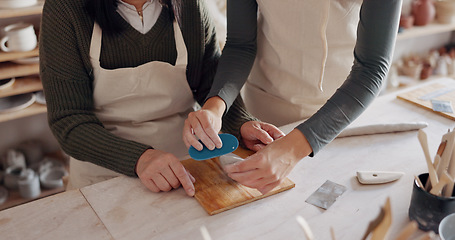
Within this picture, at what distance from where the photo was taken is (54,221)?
0.89m

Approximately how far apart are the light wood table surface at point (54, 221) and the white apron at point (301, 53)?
0.68 metres

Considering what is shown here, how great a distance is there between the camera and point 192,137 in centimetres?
103

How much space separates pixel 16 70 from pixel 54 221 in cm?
123

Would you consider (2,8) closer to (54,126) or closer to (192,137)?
(54,126)

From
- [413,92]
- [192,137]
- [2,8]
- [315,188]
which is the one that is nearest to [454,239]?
[315,188]

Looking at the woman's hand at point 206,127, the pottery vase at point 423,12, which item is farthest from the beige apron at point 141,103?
the pottery vase at point 423,12

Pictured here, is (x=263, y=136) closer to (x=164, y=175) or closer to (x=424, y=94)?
(x=164, y=175)

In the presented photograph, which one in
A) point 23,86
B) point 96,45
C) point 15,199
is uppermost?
point 96,45

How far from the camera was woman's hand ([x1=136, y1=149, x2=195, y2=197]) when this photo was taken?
977 millimetres

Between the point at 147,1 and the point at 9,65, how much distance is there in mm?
1015

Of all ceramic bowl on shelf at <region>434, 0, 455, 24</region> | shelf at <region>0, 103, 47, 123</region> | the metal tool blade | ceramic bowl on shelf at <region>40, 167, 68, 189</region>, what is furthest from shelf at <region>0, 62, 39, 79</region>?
ceramic bowl on shelf at <region>434, 0, 455, 24</region>

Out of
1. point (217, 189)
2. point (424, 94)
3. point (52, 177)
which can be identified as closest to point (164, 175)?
point (217, 189)

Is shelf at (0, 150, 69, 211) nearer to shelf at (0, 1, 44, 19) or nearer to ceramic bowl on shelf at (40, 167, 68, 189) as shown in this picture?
ceramic bowl on shelf at (40, 167, 68, 189)

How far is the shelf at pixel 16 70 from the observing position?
1.86 metres
